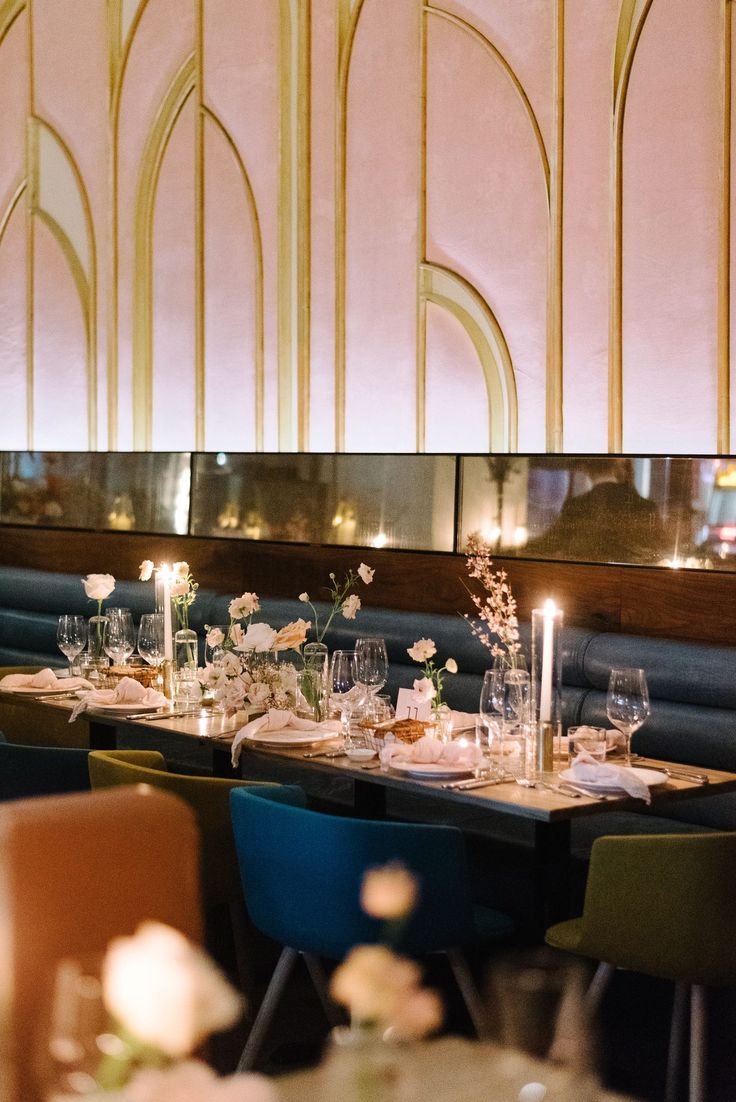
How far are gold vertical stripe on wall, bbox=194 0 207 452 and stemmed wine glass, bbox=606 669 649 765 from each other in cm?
370

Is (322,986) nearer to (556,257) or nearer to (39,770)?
(39,770)

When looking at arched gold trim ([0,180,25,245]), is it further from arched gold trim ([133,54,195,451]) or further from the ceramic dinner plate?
the ceramic dinner plate

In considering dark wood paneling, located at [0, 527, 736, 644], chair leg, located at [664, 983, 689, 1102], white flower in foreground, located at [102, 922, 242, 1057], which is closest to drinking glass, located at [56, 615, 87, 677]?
dark wood paneling, located at [0, 527, 736, 644]

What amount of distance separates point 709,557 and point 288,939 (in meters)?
2.21

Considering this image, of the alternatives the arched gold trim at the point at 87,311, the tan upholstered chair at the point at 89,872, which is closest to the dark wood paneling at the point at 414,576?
the arched gold trim at the point at 87,311

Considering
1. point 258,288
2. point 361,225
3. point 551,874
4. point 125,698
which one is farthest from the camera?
point 258,288

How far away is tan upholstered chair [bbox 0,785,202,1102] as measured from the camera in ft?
5.08

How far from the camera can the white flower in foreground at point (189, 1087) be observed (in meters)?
0.94

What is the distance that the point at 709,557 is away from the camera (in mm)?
4371

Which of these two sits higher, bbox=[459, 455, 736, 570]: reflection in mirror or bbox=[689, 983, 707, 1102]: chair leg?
bbox=[459, 455, 736, 570]: reflection in mirror

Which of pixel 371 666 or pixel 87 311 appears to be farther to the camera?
pixel 87 311

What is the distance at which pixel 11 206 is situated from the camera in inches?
291

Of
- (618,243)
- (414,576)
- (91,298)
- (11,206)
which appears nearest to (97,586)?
(414,576)

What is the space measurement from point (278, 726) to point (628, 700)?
37.7 inches
